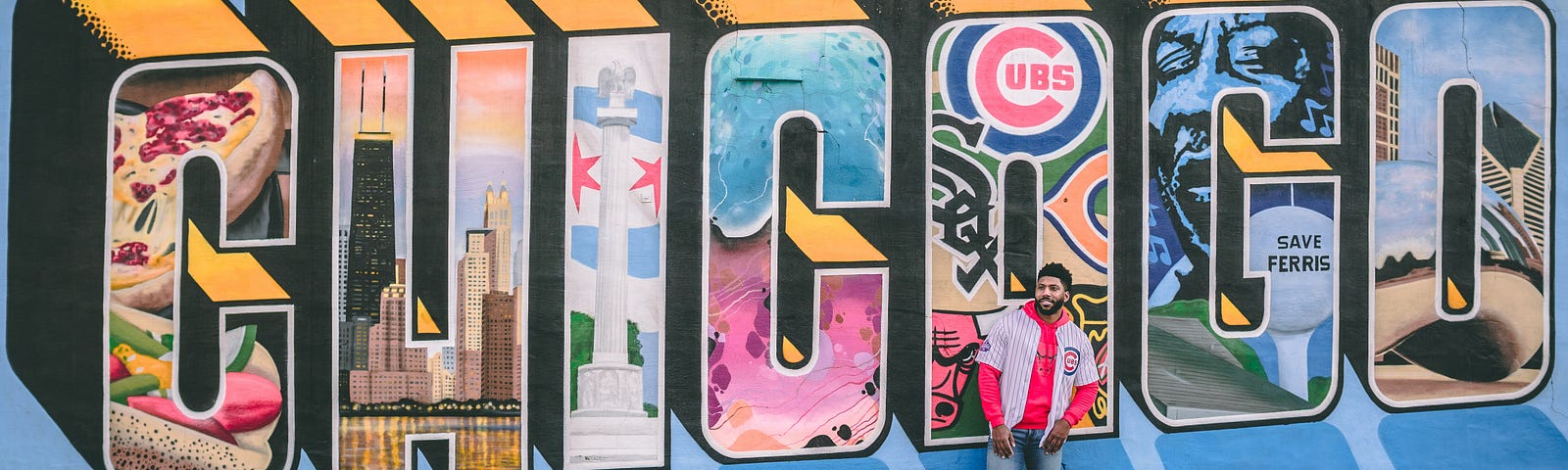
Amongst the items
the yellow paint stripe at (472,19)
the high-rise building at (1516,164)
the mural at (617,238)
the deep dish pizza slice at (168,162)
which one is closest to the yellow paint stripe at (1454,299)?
the high-rise building at (1516,164)

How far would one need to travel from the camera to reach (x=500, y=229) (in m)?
5.86

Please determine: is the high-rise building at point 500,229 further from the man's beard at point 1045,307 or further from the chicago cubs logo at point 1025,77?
the man's beard at point 1045,307

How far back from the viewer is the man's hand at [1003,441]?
520 centimetres

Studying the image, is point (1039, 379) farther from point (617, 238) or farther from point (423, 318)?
point (423, 318)

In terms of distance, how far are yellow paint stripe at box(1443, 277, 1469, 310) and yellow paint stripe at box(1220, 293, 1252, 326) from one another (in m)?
1.15

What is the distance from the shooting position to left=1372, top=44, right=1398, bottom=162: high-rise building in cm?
597

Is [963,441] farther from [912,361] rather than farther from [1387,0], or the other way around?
[1387,0]

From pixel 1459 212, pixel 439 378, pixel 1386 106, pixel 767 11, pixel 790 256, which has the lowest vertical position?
pixel 439 378

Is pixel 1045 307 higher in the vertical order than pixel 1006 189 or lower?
lower

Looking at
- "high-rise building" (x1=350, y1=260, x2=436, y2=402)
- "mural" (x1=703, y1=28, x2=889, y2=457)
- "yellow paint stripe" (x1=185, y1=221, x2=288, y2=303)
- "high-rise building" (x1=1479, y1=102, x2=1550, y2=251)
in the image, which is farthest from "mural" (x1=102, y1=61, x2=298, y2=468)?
"high-rise building" (x1=1479, y1=102, x2=1550, y2=251)

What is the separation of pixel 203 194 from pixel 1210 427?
570 cm

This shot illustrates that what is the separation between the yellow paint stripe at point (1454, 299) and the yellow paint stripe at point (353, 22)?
5927mm

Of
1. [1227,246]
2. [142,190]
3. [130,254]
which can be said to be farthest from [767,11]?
[130,254]

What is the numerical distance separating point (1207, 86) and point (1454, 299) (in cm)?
184
